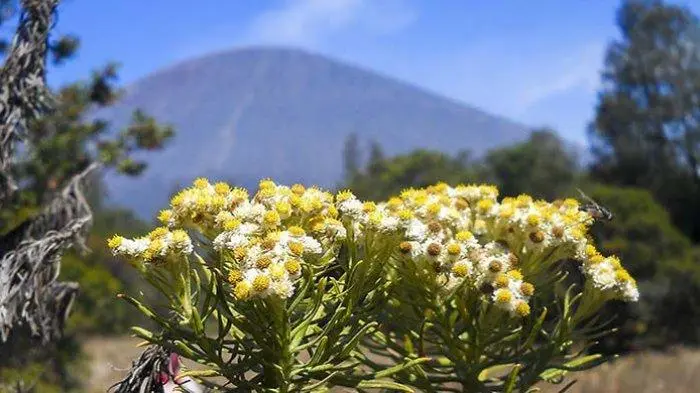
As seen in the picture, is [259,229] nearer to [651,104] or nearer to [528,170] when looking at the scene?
[651,104]

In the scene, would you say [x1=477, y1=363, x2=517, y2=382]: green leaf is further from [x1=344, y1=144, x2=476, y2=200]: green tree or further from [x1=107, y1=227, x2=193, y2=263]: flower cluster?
[x1=344, y1=144, x2=476, y2=200]: green tree

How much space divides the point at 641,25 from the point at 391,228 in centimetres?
4270

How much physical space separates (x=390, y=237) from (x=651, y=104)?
4168 cm

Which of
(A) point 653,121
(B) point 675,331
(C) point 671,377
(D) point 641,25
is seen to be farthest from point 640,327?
(D) point 641,25

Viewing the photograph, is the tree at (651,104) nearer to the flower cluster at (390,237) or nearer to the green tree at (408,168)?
the green tree at (408,168)

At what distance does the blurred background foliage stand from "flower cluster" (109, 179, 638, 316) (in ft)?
2.14

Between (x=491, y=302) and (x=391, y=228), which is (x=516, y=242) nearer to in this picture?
(x=491, y=302)

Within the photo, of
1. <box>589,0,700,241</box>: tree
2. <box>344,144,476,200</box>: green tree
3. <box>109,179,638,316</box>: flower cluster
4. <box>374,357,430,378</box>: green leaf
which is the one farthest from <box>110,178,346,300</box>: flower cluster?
<box>344,144,476,200</box>: green tree

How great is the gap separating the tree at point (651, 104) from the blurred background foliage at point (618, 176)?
0.16 feet

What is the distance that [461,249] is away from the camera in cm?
224

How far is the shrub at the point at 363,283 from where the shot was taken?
199cm

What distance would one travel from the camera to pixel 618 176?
37.2 meters

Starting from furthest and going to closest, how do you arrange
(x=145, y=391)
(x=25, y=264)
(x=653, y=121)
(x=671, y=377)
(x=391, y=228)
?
(x=653, y=121) → (x=671, y=377) → (x=25, y=264) → (x=145, y=391) → (x=391, y=228)

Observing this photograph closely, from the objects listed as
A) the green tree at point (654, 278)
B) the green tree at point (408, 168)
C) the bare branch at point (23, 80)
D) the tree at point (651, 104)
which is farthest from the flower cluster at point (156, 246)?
the green tree at point (408, 168)
